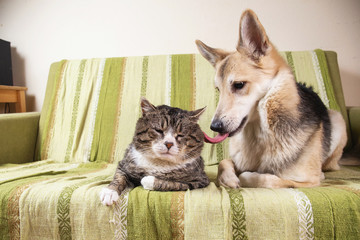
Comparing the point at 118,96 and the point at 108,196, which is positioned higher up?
the point at 118,96

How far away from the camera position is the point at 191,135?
1.01 metres

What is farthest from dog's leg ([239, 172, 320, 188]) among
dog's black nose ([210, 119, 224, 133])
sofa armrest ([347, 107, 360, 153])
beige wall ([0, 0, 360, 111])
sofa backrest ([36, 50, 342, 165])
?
beige wall ([0, 0, 360, 111])

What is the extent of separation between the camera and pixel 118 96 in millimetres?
1632

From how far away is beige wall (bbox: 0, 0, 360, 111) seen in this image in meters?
1.78

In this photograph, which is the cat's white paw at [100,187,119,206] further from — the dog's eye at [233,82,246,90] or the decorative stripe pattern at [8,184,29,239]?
the dog's eye at [233,82,246,90]

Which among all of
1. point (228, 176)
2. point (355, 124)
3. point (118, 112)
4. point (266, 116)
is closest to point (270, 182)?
point (228, 176)

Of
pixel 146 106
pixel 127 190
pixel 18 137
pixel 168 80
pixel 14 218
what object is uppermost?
pixel 168 80

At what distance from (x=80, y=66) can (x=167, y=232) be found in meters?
1.46

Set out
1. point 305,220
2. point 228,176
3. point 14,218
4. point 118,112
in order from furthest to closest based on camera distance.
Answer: point 118,112 < point 228,176 < point 14,218 < point 305,220

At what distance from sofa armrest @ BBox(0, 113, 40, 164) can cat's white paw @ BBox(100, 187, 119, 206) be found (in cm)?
104

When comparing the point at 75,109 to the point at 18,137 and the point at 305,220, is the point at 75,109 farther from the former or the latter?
the point at 305,220

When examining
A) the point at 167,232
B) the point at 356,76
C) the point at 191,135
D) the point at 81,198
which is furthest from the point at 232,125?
the point at 356,76

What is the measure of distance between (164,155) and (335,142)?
0.99 metres

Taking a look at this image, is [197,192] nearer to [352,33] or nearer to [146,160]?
[146,160]
